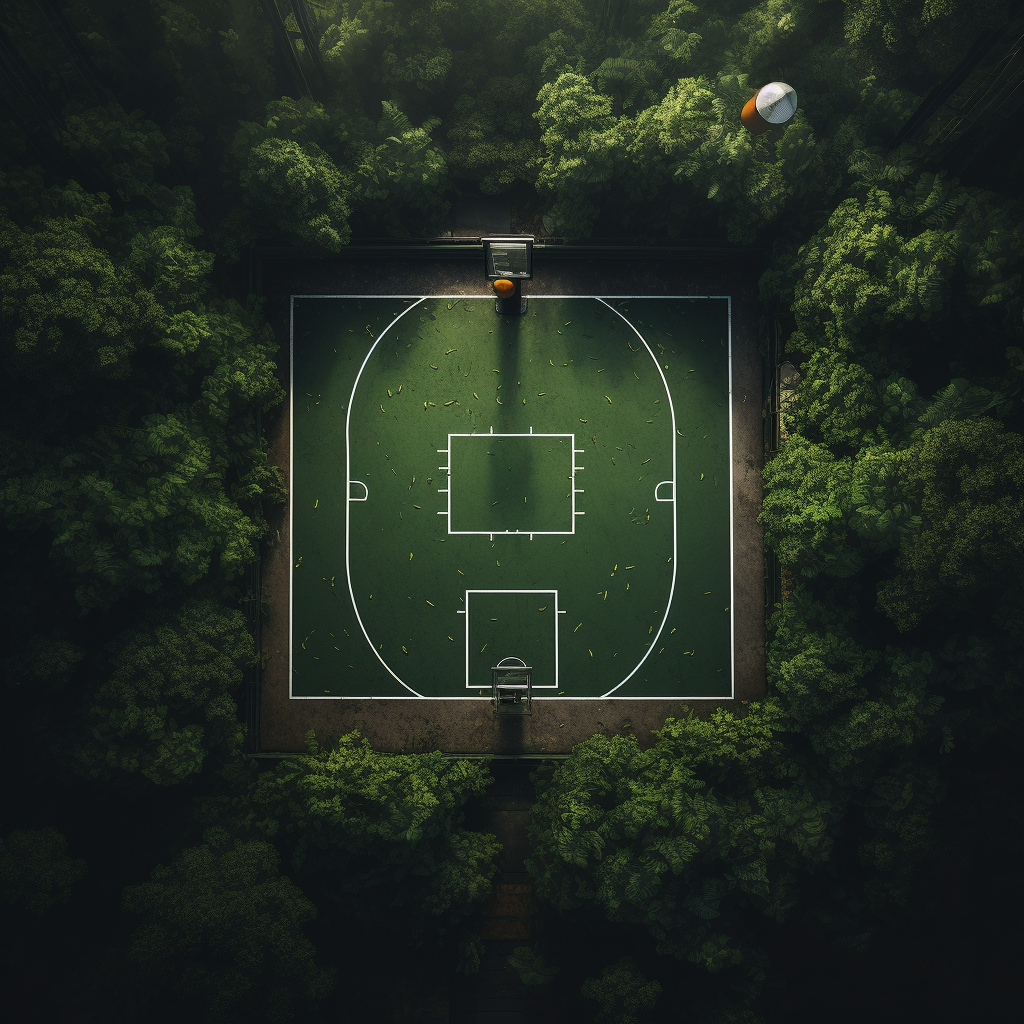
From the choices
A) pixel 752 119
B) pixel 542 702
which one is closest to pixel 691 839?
pixel 542 702

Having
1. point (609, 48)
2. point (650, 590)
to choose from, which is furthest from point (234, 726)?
point (609, 48)

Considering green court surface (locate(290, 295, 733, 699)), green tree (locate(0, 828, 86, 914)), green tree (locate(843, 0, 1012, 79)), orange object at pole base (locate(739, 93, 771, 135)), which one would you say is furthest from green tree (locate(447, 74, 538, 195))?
green tree (locate(0, 828, 86, 914))

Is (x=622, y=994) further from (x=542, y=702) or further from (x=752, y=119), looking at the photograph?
(x=752, y=119)

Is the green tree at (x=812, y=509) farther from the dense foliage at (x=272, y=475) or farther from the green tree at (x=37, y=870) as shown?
the green tree at (x=37, y=870)

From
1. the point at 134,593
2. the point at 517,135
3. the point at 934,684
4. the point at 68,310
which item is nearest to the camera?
the point at 68,310

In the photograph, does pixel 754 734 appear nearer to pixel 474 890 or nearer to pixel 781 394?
pixel 474 890

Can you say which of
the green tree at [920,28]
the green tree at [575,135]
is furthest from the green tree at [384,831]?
the green tree at [920,28]
